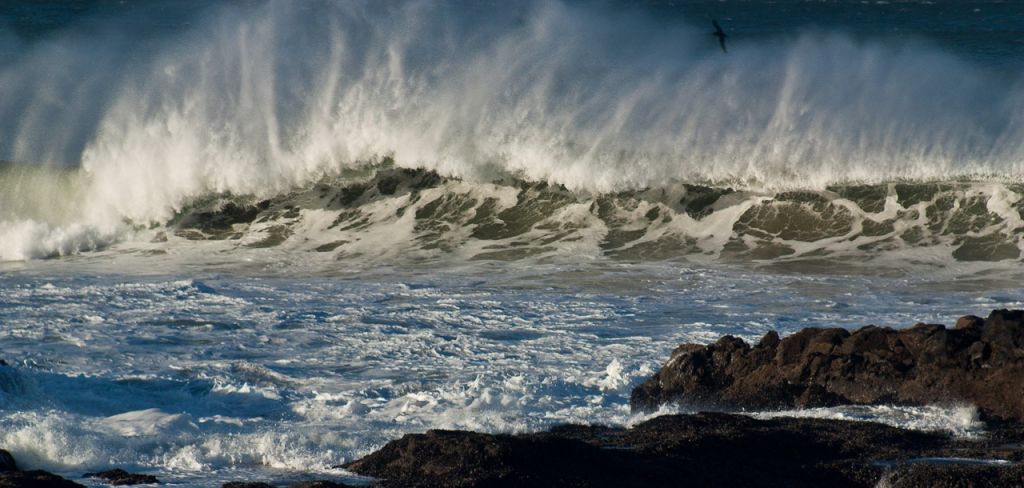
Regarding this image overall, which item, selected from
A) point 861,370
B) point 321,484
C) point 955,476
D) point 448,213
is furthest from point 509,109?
point 955,476

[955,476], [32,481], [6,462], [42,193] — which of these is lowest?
[955,476]

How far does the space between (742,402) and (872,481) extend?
2.00 m

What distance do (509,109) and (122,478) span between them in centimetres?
1345

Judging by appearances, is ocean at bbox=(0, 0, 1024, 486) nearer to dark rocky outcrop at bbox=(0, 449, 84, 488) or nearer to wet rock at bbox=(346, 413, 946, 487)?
wet rock at bbox=(346, 413, 946, 487)

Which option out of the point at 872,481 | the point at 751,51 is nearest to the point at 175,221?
the point at 751,51

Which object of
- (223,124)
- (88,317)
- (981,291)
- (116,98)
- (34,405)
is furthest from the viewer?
(116,98)

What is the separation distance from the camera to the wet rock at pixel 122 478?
7992 mm

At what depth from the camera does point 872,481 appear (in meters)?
7.52

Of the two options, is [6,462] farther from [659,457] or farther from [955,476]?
[955,476]

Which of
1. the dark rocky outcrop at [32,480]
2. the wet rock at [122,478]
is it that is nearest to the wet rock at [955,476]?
the wet rock at [122,478]

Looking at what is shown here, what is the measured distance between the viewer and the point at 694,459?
25.7 feet

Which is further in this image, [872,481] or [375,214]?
[375,214]

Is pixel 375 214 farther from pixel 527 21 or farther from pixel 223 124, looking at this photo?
pixel 527 21

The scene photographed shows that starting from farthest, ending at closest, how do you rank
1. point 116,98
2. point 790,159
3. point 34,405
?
1. point 116,98
2. point 790,159
3. point 34,405
